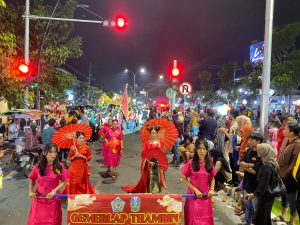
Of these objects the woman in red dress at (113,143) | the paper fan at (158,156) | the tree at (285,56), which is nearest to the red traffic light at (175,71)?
the woman in red dress at (113,143)

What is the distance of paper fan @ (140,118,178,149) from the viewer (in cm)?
827

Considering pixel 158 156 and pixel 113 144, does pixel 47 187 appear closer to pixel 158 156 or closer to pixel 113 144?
pixel 158 156

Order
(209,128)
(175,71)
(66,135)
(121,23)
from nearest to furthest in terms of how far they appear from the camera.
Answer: (66,135) → (209,128) → (121,23) → (175,71)

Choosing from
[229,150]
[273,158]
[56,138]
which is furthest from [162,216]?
[229,150]

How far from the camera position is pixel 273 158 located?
5.41 m

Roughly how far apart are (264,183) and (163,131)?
3.34m

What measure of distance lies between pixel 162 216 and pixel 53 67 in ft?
55.0

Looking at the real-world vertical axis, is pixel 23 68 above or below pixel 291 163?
above

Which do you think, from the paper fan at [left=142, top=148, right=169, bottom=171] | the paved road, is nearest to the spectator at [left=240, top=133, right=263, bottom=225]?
the paved road

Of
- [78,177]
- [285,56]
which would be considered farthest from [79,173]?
[285,56]

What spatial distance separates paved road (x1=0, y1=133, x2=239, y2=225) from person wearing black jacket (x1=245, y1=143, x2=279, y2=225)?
1578 mm

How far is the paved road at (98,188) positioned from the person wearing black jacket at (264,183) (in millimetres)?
1578

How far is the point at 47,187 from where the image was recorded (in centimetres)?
527

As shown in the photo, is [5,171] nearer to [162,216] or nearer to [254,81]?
[162,216]
